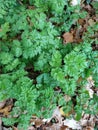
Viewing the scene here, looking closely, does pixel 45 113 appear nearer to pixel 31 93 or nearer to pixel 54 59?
pixel 31 93

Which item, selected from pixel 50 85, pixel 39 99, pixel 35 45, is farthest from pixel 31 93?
pixel 35 45

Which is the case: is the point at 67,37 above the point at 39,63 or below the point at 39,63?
above

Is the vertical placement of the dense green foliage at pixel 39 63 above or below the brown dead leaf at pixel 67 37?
below

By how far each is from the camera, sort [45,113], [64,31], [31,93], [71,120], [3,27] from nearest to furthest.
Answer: [31,93] → [45,113] → [3,27] → [71,120] → [64,31]

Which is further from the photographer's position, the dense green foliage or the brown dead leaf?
the brown dead leaf

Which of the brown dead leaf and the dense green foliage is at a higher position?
the brown dead leaf

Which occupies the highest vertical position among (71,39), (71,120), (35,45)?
(71,39)

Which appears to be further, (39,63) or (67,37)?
(67,37)

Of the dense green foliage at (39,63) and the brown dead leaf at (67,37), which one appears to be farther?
the brown dead leaf at (67,37)
